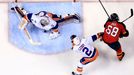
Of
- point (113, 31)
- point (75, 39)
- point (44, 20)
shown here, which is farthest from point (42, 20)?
point (113, 31)

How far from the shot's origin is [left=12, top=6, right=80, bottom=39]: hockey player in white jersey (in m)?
1.31

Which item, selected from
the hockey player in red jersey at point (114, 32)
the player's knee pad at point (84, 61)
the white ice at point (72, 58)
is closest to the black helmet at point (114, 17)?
the hockey player in red jersey at point (114, 32)

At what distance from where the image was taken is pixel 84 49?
4.12 ft

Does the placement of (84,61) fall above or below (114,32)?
below

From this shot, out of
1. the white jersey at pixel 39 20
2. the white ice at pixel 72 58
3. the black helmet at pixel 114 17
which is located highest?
the black helmet at pixel 114 17

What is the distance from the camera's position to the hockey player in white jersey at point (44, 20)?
1.31m

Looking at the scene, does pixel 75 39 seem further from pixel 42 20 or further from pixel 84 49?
pixel 42 20

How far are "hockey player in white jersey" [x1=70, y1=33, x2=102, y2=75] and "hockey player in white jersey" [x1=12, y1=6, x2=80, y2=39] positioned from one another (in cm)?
10

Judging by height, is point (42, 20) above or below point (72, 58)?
above

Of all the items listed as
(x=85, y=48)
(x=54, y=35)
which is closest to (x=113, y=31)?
(x=85, y=48)

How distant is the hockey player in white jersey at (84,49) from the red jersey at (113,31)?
0.18 ft

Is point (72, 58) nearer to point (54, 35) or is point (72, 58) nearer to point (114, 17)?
point (54, 35)

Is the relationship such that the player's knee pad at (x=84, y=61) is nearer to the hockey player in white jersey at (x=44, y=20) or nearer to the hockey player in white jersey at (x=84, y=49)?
the hockey player in white jersey at (x=84, y=49)

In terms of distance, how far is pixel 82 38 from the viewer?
1.32 meters
